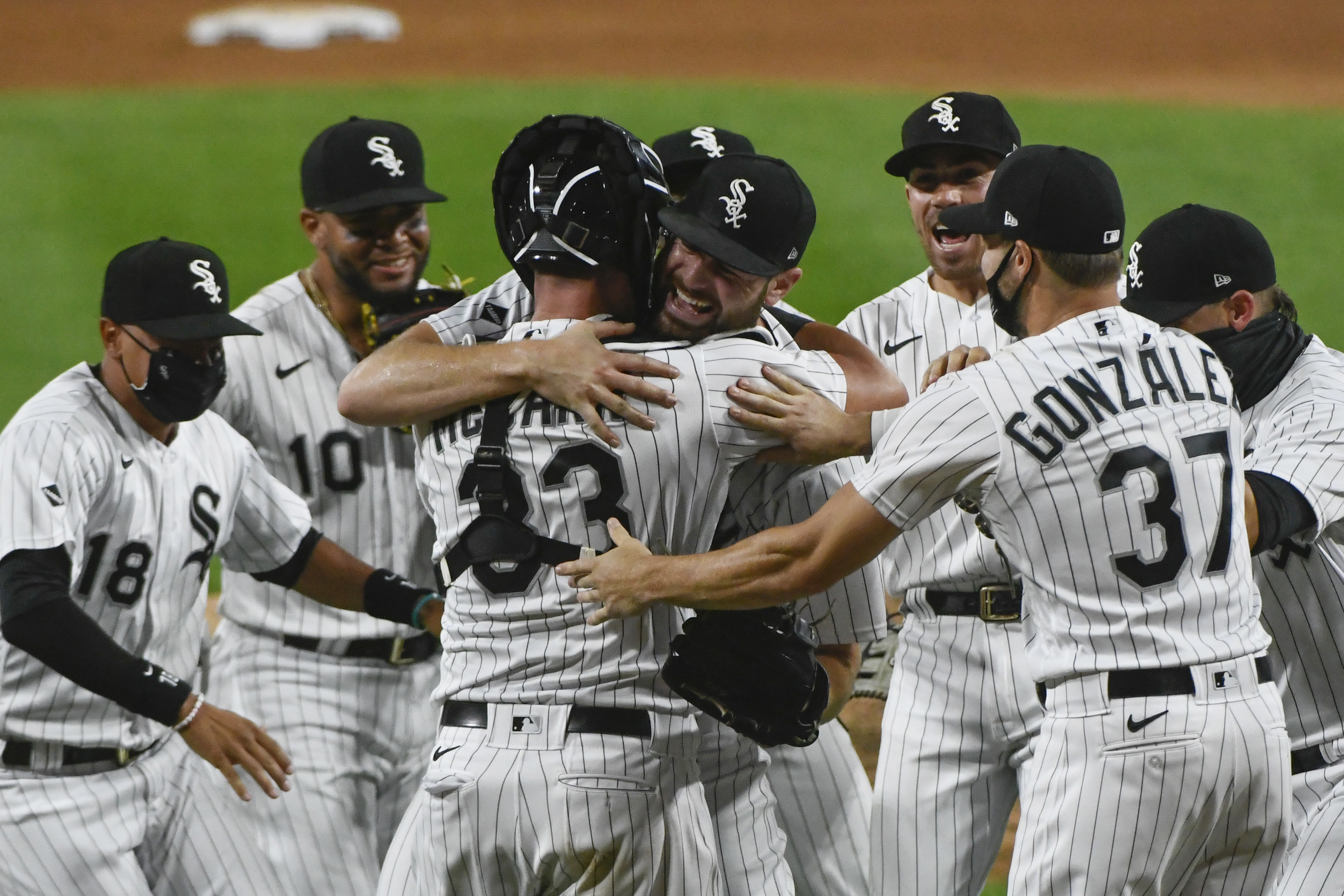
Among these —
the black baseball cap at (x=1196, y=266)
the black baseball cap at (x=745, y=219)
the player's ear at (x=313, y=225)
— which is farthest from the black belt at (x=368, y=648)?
the black baseball cap at (x=1196, y=266)

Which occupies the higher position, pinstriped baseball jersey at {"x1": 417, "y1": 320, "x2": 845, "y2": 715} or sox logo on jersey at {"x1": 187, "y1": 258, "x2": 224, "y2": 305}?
sox logo on jersey at {"x1": 187, "y1": 258, "x2": 224, "y2": 305}

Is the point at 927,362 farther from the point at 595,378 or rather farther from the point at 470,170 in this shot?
the point at 470,170

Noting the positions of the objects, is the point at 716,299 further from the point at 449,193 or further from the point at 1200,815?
the point at 449,193

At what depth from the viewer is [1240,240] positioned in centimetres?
350

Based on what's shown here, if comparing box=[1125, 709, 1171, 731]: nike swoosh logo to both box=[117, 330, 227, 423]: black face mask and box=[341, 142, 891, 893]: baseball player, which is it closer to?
box=[341, 142, 891, 893]: baseball player

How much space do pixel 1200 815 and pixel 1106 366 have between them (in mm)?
845

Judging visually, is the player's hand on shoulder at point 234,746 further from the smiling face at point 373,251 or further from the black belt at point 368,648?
the smiling face at point 373,251

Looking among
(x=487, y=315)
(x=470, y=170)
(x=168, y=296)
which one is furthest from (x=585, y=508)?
(x=470, y=170)

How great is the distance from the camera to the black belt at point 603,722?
283 cm

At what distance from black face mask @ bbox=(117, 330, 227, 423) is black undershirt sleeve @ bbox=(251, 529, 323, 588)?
52cm

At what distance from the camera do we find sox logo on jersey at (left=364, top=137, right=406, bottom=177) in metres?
4.92

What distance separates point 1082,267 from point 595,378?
0.98m

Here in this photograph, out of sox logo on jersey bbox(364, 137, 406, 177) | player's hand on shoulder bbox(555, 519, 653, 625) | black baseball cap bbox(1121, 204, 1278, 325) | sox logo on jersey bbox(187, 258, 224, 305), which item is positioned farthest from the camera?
sox logo on jersey bbox(364, 137, 406, 177)

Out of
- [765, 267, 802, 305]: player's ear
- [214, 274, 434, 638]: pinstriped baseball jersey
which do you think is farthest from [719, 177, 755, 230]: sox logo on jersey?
[214, 274, 434, 638]: pinstriped baseball jersey
